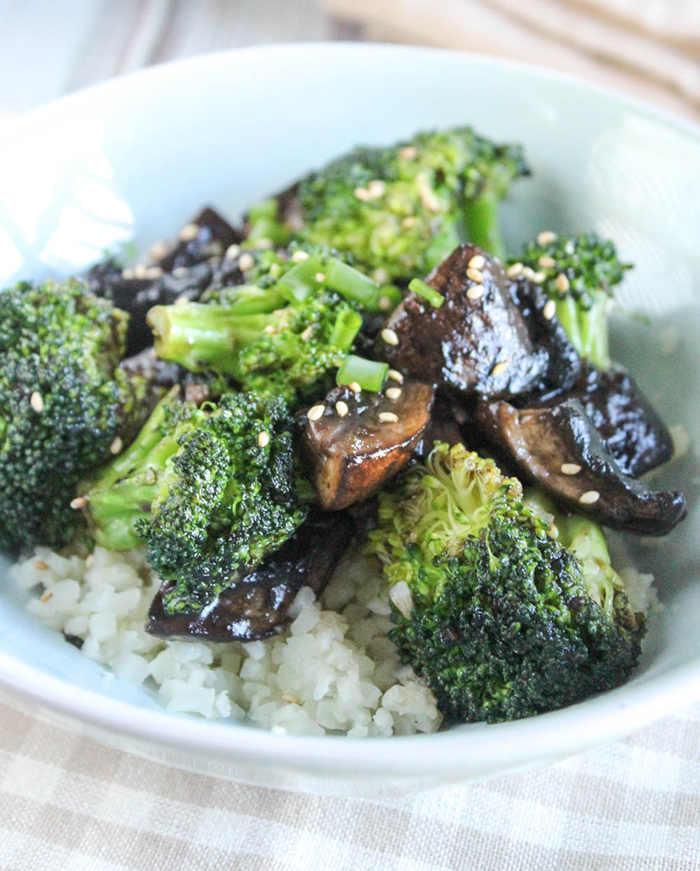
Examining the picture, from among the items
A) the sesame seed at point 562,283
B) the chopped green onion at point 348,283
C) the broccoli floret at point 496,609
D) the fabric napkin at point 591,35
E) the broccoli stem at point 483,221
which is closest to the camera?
the broccoli floret at point 496,609

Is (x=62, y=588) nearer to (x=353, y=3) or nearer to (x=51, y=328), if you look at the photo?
(x=51, y=328)

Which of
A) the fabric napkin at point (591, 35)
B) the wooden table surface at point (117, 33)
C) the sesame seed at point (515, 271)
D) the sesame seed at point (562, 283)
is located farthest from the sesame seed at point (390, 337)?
the wooden table surface at point (117, 33)

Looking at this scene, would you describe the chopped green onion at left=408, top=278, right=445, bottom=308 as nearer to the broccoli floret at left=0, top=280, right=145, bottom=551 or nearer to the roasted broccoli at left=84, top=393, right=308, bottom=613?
the roasted broccoli at left=84, top=393, right=308, bottom=613

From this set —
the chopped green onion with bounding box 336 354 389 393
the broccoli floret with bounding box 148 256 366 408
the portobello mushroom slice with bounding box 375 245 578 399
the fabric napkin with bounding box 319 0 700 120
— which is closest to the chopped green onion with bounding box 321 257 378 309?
the broccoli floret with bounding box 148 256 366 408

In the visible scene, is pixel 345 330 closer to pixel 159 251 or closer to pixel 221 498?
pixel 221 498

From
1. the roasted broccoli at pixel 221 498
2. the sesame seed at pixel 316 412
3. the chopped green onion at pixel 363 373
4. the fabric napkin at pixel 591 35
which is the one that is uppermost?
the fabric napkin at pixel 591 35

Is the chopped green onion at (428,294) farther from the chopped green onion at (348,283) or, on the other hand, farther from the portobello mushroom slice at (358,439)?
the portobello mushroom slice at (358,439)

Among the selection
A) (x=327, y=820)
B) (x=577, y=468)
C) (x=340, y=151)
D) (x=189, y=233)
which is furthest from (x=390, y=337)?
(x=340, y=151)
